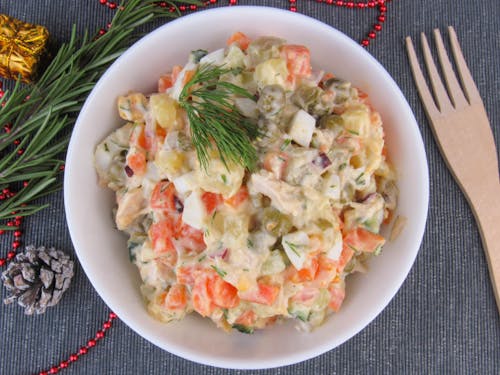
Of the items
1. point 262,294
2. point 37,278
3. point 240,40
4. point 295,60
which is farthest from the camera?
point 37,278

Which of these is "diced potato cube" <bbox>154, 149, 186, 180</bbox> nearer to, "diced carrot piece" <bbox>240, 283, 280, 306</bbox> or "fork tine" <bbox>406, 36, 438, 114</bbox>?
"diced carrot piece" <bbox>240, 283, 280, 306</bbox>

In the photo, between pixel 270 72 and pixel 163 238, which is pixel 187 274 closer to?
pixel 163 238

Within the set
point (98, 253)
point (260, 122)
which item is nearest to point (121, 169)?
point (98, 253)

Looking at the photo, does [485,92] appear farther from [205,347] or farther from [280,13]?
[205,347]

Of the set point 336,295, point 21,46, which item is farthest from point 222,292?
point 21,46

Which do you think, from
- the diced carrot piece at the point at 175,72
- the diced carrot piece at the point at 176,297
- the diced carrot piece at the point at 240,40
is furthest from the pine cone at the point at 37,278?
the diced carrot piece at the point at 240,40

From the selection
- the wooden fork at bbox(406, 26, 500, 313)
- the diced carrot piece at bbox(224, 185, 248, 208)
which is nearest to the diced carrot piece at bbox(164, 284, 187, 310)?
the diced carrot piece at bbox(224, 185, 248, 208)
